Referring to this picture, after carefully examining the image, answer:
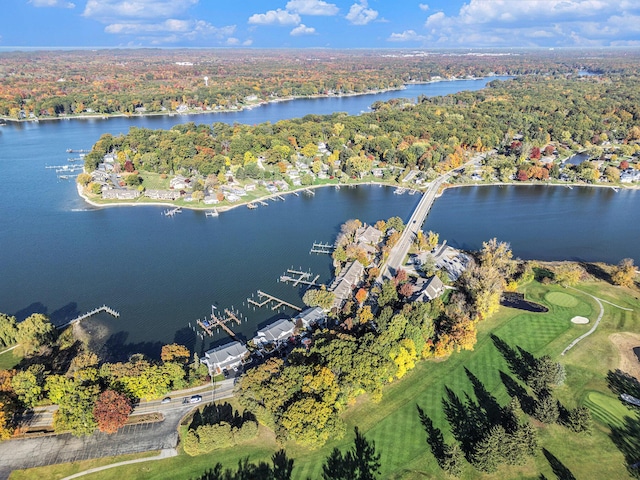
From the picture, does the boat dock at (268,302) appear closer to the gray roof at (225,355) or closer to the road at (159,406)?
the gray roof at (225,355)

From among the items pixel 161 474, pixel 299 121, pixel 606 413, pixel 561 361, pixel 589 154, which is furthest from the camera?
pixel 299 121

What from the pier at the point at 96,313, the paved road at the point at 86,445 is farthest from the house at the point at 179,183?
Result: the paved road at the point at 86,445

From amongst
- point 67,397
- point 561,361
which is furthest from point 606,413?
point 67,397

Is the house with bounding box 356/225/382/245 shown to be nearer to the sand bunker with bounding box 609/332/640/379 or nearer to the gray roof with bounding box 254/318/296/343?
the gray roof with bounding box 254/318/296/343

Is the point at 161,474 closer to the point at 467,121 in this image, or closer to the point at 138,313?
the point at 138,313

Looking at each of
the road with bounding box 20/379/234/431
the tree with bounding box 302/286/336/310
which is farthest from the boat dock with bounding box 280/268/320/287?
the road with bounding box 20/379/234/431

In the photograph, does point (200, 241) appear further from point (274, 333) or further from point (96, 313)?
point (274, 333)
